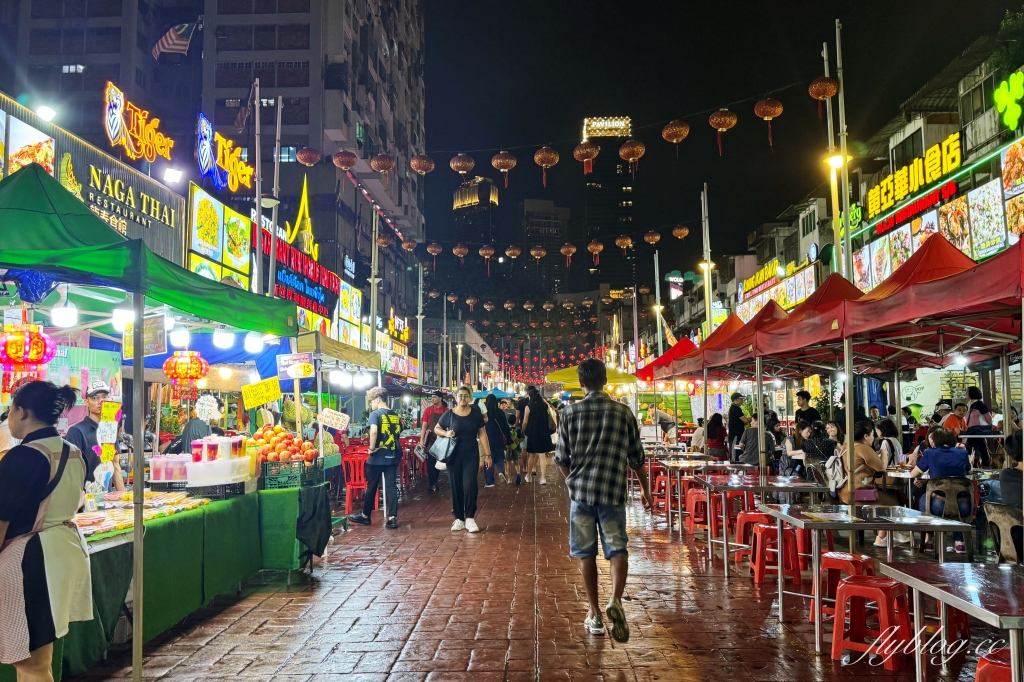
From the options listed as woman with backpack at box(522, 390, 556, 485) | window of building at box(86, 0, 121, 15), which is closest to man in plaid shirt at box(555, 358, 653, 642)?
woman with backpack at box(522, 390, 556, 485)

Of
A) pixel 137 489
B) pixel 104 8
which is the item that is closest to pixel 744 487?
pixel 137 489

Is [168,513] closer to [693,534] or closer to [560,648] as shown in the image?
[560,648]

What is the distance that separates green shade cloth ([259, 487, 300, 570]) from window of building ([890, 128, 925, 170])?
20.2 meters

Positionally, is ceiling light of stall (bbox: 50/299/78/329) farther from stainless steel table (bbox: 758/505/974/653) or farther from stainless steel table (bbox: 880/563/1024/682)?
stainless steel table (bbox: 880/563/1024/682)

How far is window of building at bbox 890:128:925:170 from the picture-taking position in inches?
880

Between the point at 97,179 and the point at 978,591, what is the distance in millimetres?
15028

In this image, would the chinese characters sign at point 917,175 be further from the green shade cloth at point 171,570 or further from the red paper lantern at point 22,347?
the red paper lantern at point 22,347

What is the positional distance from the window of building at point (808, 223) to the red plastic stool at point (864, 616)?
29545 mm

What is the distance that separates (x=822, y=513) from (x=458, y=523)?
6053 millimetres

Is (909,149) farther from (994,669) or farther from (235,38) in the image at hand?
(235,38)

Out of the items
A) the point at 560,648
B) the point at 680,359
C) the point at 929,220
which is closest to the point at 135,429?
the point at 560,648

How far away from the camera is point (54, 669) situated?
427 cm

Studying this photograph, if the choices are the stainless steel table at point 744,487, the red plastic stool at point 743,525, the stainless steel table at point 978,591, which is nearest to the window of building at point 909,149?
the stainless steel table at point 744,487

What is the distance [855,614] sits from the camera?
17.5 ft
